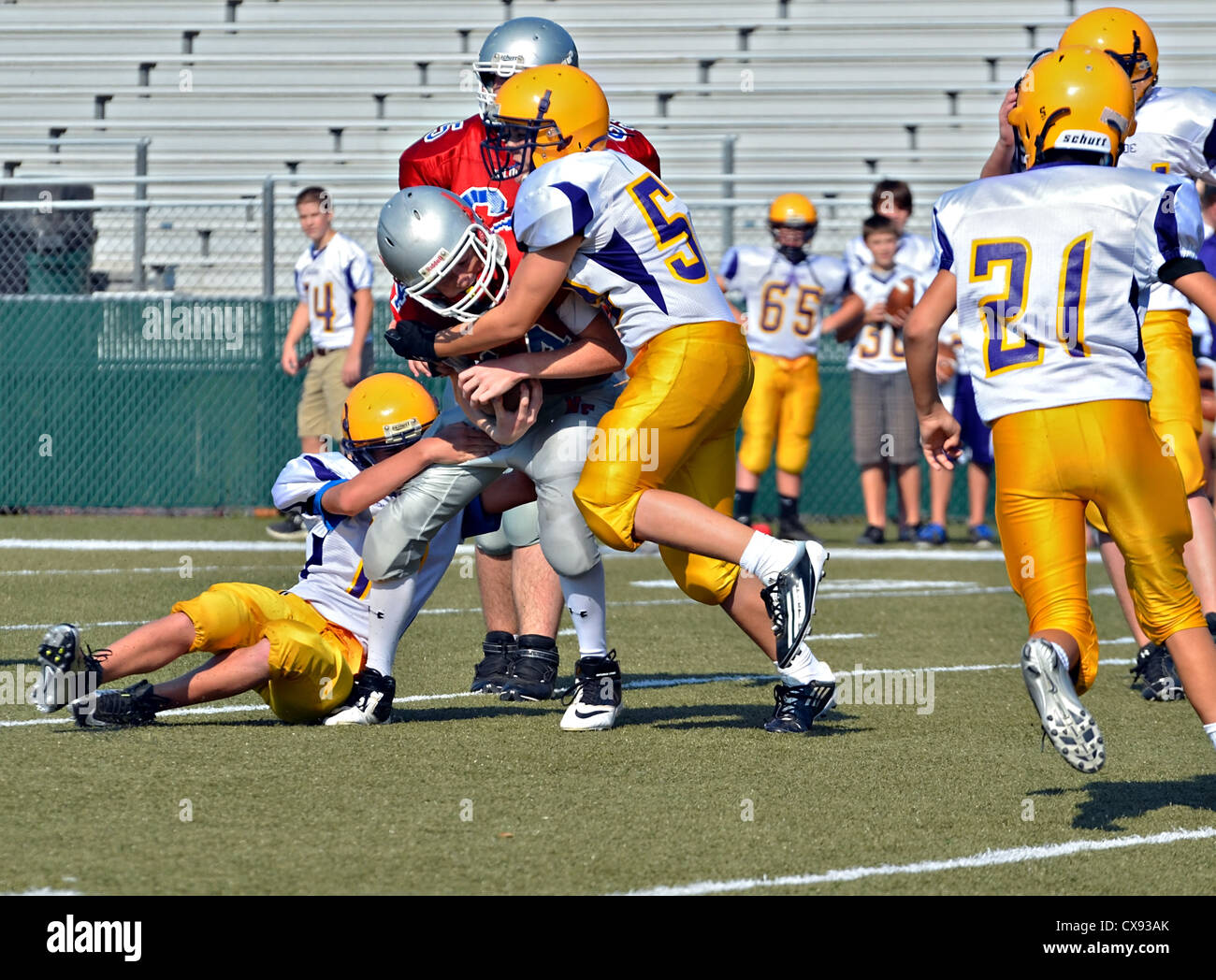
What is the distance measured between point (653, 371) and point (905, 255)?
672cm

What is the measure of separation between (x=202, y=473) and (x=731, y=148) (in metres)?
4.34

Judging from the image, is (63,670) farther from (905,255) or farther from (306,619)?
(905,255)

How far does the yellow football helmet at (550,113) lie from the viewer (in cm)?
461

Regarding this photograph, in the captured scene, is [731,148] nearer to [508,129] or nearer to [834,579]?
[834,579]

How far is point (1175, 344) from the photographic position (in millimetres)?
5242

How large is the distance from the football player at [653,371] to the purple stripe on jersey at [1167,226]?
114cm

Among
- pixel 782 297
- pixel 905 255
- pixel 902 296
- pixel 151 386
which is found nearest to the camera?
pixel 902 296

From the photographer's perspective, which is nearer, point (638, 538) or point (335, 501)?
point (638, 538)

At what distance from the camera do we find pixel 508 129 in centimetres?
468

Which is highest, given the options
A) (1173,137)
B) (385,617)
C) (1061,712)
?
(1173,137)

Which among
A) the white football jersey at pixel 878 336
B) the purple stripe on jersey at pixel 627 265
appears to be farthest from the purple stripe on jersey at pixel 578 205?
the white football jersey at pixel 878 336

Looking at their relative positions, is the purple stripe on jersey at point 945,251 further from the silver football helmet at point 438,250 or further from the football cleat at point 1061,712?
the silver football helmet at point 438,250

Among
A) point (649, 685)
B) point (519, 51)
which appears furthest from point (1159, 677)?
point (519, 51)
